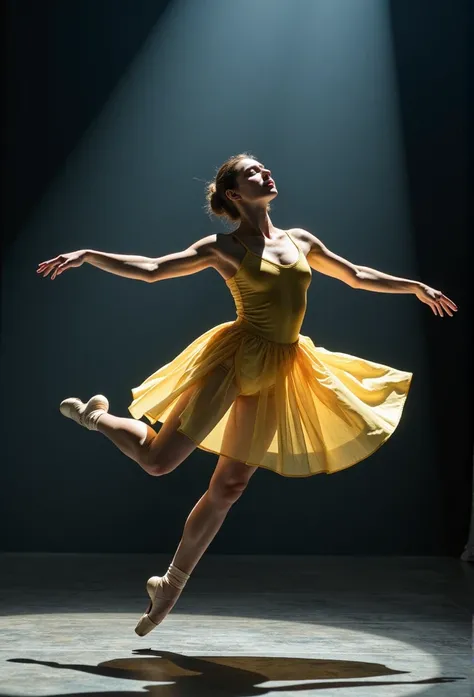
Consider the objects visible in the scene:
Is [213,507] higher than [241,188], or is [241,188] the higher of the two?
[241,188]

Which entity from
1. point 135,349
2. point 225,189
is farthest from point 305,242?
point 135,349

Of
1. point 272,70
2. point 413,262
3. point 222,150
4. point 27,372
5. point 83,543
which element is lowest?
point 83,543

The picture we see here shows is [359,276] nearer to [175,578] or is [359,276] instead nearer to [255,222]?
[255,222]

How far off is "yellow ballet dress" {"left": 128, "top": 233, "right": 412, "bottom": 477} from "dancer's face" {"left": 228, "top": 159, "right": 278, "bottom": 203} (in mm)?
180

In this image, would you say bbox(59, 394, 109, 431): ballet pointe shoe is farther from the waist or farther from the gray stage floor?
the gray stage floor

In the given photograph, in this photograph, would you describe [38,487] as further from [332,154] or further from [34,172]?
[332,154]

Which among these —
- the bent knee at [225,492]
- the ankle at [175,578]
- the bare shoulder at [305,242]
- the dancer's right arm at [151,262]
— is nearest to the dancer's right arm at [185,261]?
the dancer's right arm at [151,262]

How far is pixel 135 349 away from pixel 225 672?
237cm

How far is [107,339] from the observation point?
4.95m

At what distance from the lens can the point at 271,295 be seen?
9.91ft

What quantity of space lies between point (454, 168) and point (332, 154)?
59cm

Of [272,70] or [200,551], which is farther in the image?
[272,70]

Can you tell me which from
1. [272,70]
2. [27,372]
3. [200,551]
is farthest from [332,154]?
[200,551]

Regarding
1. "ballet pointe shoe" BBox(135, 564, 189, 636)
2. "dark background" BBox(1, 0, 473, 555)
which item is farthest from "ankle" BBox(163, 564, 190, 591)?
"dark background" BBox(1, 0, 473, 555)
